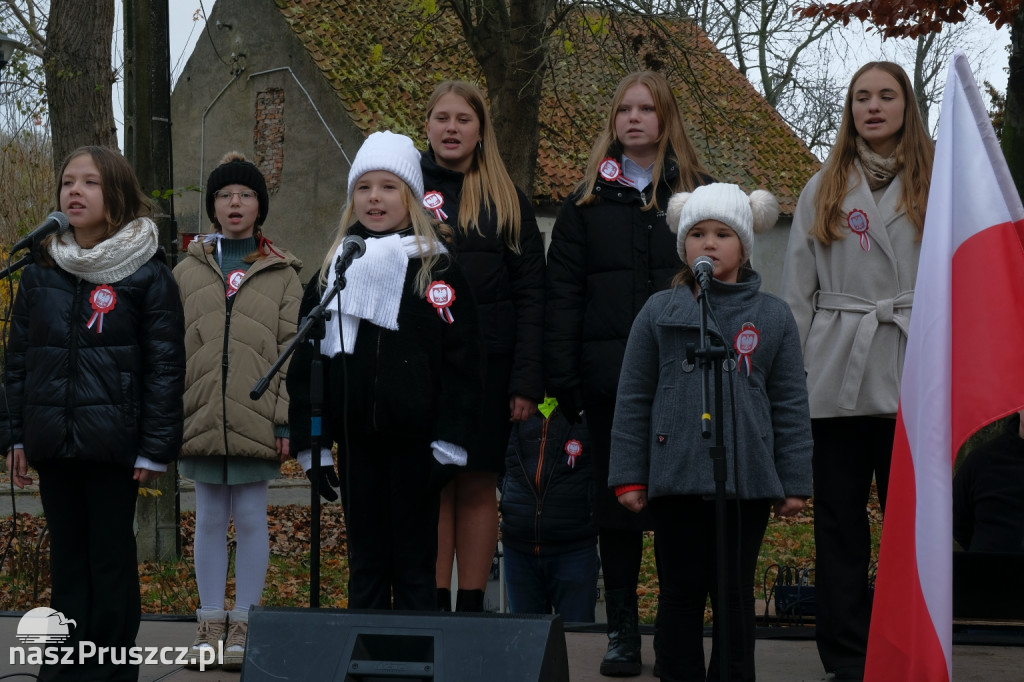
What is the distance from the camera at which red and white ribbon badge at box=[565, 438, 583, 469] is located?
18.9 feet

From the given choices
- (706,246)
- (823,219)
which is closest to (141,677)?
(706,246)

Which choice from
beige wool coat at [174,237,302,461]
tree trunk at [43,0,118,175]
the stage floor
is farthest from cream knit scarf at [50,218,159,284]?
tree trunk at [43,0,118,175]

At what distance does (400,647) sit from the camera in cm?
345

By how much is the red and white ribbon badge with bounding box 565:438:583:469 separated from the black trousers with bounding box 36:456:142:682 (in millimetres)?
1990

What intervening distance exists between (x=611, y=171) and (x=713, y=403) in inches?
51.9

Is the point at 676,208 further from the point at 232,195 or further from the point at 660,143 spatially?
the point at 232,195

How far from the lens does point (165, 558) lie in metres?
8.79

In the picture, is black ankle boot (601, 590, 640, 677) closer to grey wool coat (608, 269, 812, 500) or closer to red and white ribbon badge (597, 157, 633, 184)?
grey wool coat (608, 269, 812, 500)

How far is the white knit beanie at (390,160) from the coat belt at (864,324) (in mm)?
1667

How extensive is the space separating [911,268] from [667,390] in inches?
45.5

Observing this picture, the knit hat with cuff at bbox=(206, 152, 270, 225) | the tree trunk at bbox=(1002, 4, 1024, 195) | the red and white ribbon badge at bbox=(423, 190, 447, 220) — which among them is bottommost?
the red and white ribbon badge at bbox=(423, 190, 447, 220)

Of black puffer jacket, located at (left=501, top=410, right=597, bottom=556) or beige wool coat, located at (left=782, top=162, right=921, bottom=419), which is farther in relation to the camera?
black puffer jacket, located at (left=501, top=410, right=597, bottom=556)

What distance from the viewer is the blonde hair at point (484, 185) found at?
16.9 feet

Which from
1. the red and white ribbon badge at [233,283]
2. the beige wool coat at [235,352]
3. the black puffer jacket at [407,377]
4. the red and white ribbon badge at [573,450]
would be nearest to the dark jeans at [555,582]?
the red and white ribbon badge at [573,450]
